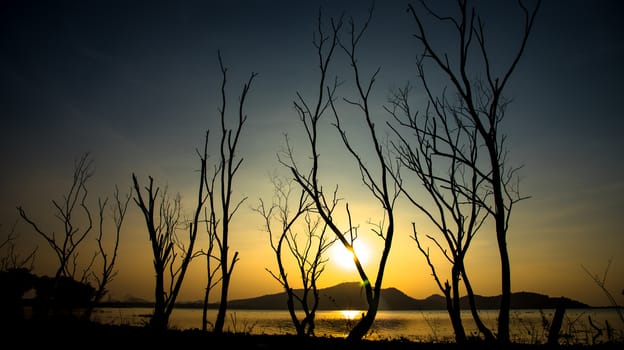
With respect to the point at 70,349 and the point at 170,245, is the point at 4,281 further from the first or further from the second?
the point at 70,349

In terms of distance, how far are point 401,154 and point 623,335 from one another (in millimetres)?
8591

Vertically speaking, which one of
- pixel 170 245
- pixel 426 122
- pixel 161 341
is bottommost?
pixel 161 341

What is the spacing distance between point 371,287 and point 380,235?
1.45 meters

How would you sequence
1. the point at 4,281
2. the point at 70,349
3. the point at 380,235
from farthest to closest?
the point at 4,281
the point at 380,235
the point at 70,349

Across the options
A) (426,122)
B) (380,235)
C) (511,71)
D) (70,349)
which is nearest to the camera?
(70,349)

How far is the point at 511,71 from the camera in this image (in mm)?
5449

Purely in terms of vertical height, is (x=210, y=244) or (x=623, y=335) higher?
(x=210, y=244)

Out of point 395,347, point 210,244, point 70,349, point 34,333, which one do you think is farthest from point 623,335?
point 34,333

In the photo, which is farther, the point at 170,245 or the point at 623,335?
the point at 623,335

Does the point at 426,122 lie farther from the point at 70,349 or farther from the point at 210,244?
the point at 70,349

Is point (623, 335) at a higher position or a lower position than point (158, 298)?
lower

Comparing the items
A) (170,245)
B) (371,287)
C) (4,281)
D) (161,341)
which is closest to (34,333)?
(161,341)

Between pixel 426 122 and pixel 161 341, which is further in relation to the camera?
pixel 426 122

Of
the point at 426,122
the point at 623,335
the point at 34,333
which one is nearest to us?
the point at 34,333
